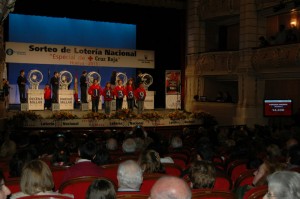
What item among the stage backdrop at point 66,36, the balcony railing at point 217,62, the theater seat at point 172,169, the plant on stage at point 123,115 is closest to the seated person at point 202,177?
the theater seat at point 172,169

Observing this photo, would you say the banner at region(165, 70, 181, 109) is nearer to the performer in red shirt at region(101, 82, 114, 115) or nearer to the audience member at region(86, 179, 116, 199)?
the performer in red shirt at region(101, 82, 114, 115)

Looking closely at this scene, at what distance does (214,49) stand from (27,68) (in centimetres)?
864

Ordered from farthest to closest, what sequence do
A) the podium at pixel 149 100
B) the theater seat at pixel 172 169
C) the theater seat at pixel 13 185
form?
the podium at pixel 149 100
the theater seat at pixel 172 169
the theater seat at pixel 13 185

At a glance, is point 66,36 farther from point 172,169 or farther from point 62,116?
Result: point 172,169

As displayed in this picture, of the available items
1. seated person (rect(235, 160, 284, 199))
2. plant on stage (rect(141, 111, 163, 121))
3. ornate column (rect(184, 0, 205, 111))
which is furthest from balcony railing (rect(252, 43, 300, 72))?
seated person (rect(235, 160, 284, 199))

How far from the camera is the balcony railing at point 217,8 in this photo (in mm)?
17984

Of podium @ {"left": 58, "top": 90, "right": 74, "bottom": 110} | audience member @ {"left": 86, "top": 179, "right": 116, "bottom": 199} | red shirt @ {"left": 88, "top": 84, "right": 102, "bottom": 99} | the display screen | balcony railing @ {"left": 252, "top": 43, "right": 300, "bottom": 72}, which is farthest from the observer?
podium @ {"left": 58, "top": 90, "right": 74, "bottom": 110}

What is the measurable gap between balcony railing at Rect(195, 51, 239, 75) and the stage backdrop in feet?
11.1

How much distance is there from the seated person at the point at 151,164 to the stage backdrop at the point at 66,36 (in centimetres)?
1445

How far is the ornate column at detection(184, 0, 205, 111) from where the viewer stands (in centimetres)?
1991

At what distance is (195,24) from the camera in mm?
20031

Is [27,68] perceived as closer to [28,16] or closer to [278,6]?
[28,16]

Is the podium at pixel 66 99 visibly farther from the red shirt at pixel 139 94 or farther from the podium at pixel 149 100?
the podium at pixel 149 100

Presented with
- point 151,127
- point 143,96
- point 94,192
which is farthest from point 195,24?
point 94,192
